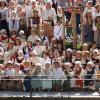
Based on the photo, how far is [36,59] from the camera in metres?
17.7

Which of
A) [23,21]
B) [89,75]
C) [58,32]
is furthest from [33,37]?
[89,75]

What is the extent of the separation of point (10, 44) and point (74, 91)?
8.48 ft

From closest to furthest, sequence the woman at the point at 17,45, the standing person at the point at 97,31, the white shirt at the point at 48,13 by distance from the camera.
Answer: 1. the woman at the point at 17,45
2. the standing person at the point at 97,31
3. the white shirt at the point at 48,13

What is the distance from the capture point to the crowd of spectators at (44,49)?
17031 mm

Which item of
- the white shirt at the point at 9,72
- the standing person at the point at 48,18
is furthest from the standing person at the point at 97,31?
the white shirt at the point at 9,72

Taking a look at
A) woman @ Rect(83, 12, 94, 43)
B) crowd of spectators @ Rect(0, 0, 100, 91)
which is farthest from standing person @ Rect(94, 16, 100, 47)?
woman @ Rect(83, 12, 94, 43)

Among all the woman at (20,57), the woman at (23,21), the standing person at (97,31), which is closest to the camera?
the woman at (20,57)

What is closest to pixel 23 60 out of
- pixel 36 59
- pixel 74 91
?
pixel 36 59

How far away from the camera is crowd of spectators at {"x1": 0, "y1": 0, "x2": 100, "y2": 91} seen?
1703cm

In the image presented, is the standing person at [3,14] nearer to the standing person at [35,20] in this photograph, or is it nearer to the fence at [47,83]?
the standing person at [35,20]

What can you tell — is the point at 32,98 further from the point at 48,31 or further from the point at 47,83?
the point at 48,31

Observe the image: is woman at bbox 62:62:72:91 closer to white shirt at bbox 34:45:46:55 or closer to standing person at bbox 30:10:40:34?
white shirt at bbox 34:45:46:55

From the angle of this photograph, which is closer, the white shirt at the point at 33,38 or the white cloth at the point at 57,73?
the white cloth at the point at 57,73

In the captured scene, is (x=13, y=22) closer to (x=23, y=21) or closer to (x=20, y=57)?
(x=23, y=21)
